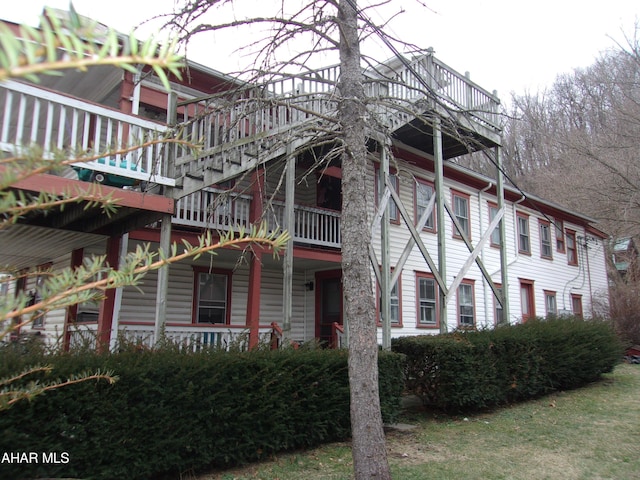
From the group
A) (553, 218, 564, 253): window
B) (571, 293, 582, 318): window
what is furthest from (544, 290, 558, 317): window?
(553, 218, 564, 253): window

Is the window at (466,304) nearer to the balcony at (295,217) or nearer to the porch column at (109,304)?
the balcony at (295,217)

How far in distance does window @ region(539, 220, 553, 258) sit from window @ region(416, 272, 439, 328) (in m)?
7.87

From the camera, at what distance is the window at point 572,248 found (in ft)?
73.0

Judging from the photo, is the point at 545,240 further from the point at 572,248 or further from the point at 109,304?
the point at 109,304

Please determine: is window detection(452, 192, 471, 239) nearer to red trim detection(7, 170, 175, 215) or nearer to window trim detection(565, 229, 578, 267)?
window trim detection(565, 229, 578, 267)

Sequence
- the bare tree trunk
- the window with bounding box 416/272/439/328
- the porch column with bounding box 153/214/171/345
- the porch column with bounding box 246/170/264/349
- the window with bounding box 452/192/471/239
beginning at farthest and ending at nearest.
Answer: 1. the window with bounding box 452/192/471/239
2. the window with bounding box 416/272/439/328
3. the porch column with bounding box 246/170/264/349
4. the porch column with bounding box 153/214/171/345
5. the bare tree trunk

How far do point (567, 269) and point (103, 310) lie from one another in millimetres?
19859

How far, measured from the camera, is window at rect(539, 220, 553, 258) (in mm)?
20406

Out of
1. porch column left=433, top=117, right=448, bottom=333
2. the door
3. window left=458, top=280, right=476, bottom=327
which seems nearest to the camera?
porch column left=433, top=117, right=448, bottom=333

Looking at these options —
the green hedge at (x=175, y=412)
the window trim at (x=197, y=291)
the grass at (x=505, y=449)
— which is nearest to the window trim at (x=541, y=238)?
the grass at (x=505, y=449)

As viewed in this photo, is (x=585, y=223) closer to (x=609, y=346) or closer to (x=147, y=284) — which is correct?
(x=609, y=346)

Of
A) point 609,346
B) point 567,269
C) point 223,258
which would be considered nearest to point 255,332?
point 223,258

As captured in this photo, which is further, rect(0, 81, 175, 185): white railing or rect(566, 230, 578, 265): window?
rect(566, 230, 578, 265): window

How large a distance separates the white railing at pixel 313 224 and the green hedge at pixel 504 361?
3.17 meters
